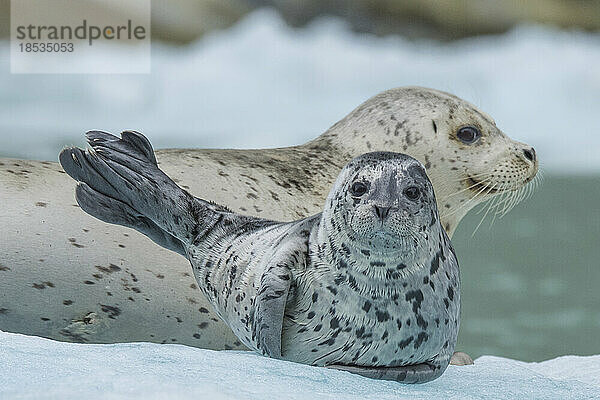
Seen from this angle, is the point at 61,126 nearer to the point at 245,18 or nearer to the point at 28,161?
the point at 245,18

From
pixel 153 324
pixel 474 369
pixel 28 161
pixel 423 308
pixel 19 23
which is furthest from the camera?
pixel 19 23

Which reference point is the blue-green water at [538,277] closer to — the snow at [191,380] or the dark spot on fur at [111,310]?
the dark spot on fur at [111,310]

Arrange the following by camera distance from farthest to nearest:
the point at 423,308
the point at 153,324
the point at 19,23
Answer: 1. the point at 19,23
2. the point at 153,324
3. the point at 423,308

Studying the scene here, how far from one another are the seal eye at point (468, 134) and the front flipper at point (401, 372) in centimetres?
115

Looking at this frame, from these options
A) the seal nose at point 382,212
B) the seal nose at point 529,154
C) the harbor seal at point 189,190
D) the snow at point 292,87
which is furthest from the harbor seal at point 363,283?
the snow at point 292,87

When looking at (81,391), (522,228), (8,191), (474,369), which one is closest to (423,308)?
(474,369)

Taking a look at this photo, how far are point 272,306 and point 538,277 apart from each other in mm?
4657

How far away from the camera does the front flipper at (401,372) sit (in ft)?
4.80

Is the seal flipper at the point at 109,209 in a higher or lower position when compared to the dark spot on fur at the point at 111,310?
higher

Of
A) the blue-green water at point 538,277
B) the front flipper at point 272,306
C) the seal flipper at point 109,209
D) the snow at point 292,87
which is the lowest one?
the blue-green water at point 538,277

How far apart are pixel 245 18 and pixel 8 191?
169 inches

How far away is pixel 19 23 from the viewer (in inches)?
228

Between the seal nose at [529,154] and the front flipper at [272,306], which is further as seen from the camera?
the seal nose at [529,154]

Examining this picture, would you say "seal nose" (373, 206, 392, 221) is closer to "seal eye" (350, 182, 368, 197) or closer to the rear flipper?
"seal eye" (350, 182, 368, 197)
